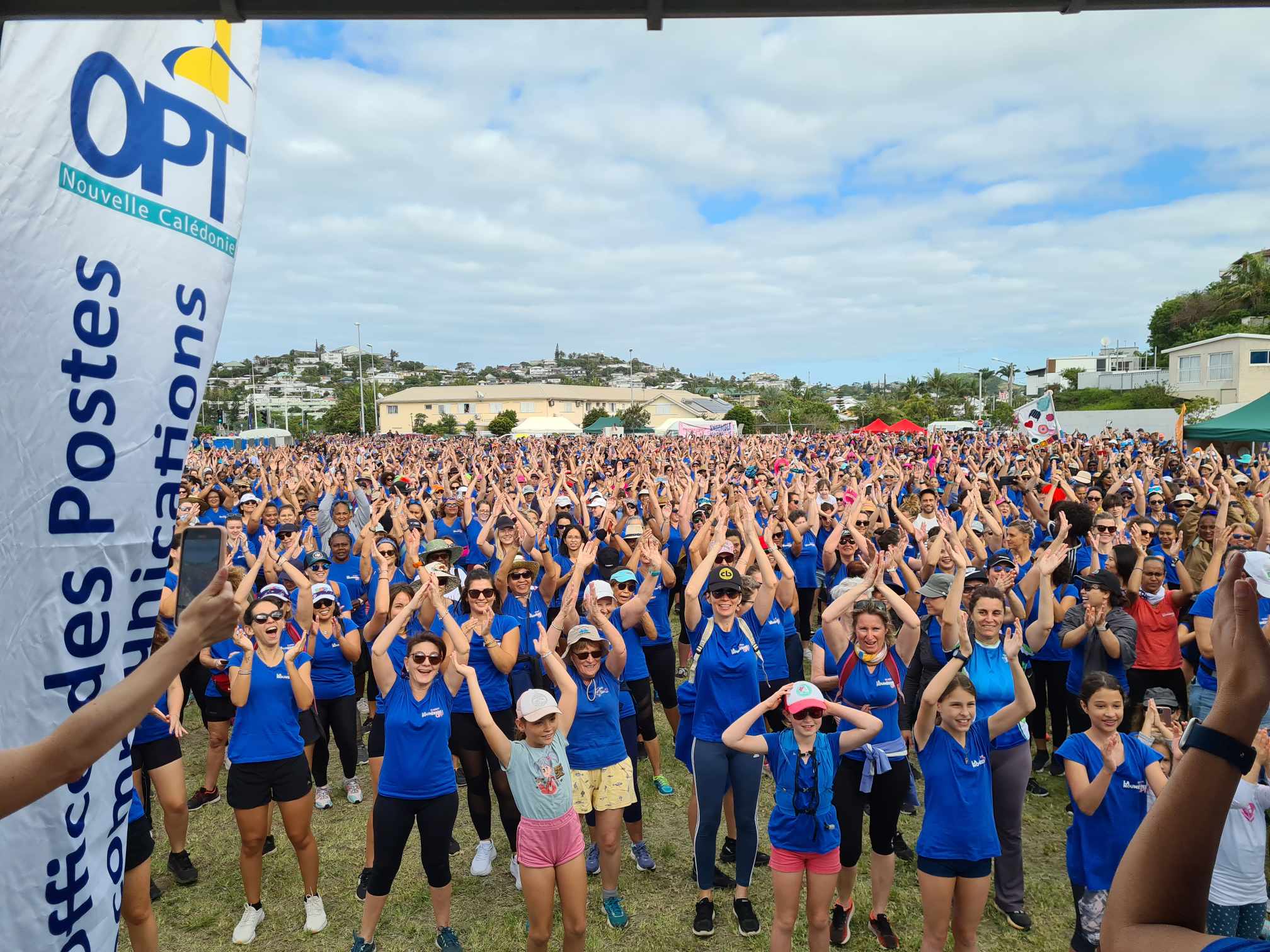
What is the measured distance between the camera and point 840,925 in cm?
435

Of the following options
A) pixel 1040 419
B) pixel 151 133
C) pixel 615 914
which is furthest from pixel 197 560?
pixel 1040 419

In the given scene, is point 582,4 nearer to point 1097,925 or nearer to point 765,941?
point 1097,925

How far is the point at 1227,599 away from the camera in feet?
3.85

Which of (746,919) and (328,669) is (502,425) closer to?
(328,669)

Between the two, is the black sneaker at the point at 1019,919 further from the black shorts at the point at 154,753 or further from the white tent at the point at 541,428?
the white tent at the point at 541,428

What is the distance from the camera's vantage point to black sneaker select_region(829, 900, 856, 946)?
14.1 feet

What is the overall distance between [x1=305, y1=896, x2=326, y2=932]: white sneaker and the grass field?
0.04m

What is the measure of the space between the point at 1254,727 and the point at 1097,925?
329cm

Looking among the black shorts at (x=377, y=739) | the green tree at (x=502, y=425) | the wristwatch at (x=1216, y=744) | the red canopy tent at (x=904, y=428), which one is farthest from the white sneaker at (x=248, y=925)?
the green tree at (x=502, y=425)

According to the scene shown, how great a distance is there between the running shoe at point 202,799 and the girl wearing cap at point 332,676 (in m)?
0.94

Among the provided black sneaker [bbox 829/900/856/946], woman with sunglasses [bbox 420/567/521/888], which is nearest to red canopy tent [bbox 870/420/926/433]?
woman with sunglasses [bbox 420/567/521/888]

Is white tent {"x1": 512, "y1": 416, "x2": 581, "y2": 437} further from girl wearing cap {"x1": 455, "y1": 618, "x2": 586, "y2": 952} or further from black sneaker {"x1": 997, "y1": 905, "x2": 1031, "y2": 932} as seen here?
black sneaker {"x1": 997, "y1": 905, "x2": 1031, "y2": 932}

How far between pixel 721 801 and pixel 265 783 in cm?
276

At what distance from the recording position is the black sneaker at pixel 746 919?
440cm
